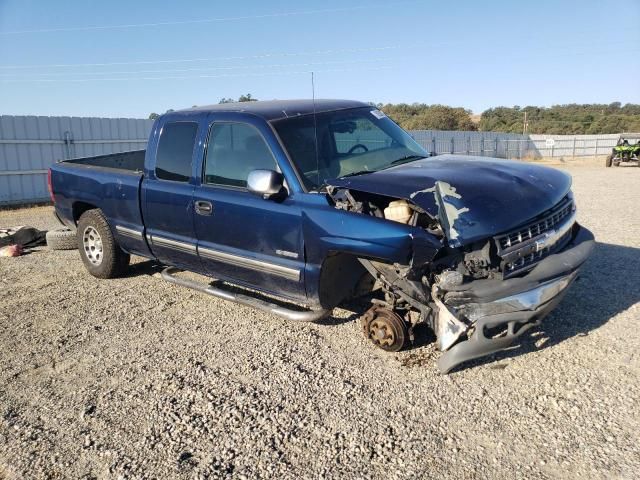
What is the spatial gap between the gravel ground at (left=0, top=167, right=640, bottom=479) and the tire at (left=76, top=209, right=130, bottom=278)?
3.26 ft

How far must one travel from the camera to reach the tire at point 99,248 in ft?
19.9

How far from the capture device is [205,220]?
4.70 m

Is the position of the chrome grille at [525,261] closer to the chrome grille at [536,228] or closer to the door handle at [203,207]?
the chrome grille at [536,228]

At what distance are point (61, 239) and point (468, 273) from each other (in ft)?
21.6

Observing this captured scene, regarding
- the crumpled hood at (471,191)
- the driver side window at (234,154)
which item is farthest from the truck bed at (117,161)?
the crumpled hood at (471,191)

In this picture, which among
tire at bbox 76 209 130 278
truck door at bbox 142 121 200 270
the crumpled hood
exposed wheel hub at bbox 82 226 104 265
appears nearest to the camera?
the crumpled hood

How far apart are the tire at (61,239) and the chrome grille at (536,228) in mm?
6560

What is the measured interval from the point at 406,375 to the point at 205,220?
7.41ft

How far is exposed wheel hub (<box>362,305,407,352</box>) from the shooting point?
3.86 m

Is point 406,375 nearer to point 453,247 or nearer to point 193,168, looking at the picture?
point 453,247

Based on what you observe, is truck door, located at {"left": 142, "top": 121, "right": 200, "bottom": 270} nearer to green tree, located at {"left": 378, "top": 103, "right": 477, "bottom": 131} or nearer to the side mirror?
the side mirror

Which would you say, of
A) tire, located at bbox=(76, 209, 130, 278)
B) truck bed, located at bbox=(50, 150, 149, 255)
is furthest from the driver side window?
tire, located at bbox=(76, 209, 130, 278)

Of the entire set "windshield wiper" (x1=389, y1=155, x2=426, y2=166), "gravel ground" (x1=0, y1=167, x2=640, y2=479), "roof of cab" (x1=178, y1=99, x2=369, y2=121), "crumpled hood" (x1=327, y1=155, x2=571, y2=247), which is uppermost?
"roof of cab" (x1=178, y1=99, x2=369, y2=121)

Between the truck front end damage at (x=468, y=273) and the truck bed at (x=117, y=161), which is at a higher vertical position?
the truck bed at (x=117, y=161)
